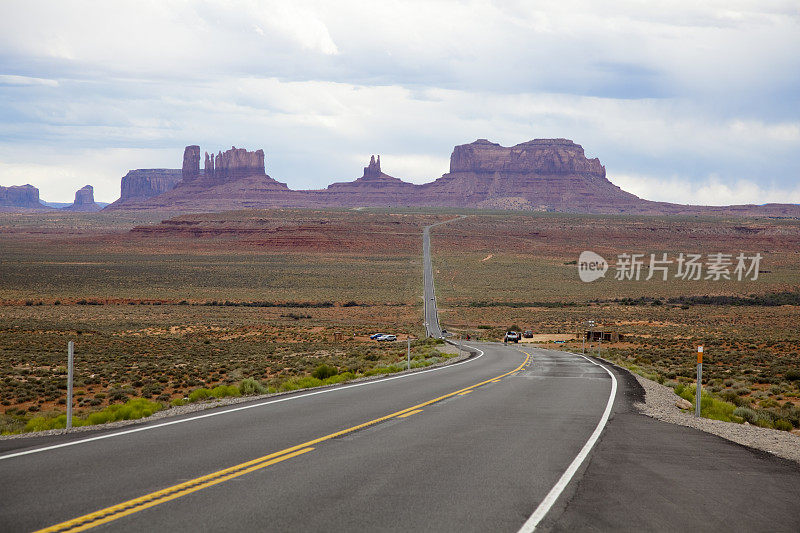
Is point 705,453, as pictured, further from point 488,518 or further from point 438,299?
point 438,299

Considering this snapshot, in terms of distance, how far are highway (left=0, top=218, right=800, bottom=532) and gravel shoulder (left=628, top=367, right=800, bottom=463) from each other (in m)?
0.47

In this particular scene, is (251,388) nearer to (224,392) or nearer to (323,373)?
(224,392)

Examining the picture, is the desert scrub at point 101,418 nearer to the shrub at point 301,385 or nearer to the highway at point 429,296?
the shrub at point 301,385

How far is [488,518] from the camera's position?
6.12 meters

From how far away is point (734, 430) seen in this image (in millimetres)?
11672

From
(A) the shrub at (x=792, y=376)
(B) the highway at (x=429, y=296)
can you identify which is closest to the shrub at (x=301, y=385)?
(A) the shrub at (x=792, y=376)

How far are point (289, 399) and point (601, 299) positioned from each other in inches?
2773

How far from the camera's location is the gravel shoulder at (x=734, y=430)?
998 cm

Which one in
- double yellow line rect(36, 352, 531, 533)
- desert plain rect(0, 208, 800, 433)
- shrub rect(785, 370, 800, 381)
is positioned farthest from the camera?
desert plain rect(0, 208, 800, 433)

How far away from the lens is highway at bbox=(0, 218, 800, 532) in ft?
19.7

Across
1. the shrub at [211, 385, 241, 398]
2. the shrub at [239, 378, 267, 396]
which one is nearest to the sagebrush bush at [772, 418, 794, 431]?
the shrub at [239, 378, 267, 396]

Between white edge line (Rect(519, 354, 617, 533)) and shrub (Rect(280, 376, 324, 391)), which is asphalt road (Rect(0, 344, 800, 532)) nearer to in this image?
white edge line (Rect(519, 354, 617, 533))

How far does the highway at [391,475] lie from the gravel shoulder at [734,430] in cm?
47

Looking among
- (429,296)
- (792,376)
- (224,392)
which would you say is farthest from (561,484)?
(429,296)
